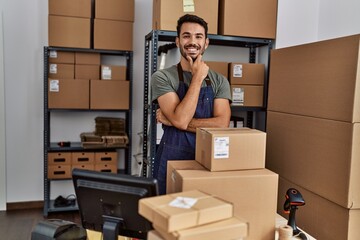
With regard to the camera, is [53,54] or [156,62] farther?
[53,54]

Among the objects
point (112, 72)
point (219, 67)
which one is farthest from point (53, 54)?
point (219, 67)

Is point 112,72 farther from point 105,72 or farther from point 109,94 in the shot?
point 109,94

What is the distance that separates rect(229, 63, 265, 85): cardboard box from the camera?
8.87 ft

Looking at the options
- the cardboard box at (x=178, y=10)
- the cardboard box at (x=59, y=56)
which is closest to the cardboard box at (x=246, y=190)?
the cardboard box at (x=178, y=10)

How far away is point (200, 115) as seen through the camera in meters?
2.01

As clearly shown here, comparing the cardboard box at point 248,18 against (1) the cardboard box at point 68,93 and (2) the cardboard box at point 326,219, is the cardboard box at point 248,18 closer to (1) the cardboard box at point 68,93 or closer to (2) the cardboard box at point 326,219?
(2) the cardboard box at point 326,219

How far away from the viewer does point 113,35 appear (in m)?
3.39

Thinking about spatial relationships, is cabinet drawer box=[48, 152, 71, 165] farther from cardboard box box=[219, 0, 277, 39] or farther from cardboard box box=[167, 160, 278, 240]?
cardboard box box=[167, 160, 278, 240]

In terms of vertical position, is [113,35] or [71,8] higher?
[71,8]

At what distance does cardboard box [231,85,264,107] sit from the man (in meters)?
0.66

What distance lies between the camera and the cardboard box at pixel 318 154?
1.51 metres

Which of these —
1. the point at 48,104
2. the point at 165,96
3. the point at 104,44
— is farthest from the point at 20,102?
the point at 165,96

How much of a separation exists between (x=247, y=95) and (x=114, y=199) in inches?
73.8

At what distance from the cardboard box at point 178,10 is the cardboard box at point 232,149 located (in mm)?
1257
